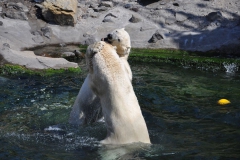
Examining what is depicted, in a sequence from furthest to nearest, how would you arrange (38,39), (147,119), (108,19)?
(108,19) < (38,39) < (147,119)

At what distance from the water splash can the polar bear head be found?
7.09 m

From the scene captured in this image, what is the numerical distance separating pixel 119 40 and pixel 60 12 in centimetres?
1164

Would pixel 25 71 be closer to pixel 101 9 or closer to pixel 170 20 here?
pixel 170 20

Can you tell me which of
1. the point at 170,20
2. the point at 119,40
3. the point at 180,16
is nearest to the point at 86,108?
the point at 119,40

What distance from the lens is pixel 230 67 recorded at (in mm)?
12102

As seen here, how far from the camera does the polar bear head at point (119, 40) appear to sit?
510 centimetres

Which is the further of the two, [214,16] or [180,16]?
[180,16]

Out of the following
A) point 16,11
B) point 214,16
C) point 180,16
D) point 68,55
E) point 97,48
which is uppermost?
point 214,16

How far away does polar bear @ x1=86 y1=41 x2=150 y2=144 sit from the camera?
182 inches

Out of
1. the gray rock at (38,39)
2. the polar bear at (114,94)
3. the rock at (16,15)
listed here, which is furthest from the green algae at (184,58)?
the polar bear at (114,94)

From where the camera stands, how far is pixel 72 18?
16.5 metres

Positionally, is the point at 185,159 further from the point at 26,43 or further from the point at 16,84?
the point at 26,43

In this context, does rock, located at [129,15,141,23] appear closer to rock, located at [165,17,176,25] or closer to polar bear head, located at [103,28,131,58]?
rock, located at [165,17,176,25]

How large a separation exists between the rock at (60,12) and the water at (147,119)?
5.73 meters
